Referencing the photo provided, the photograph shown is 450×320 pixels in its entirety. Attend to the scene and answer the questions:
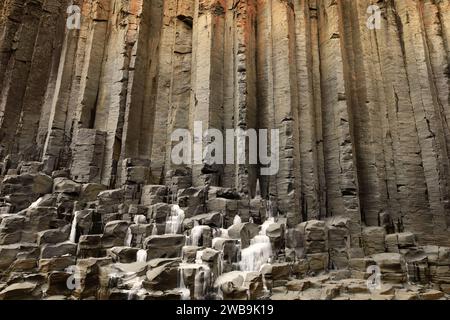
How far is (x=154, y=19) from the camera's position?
1536cm

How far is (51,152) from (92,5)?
779 centimetres

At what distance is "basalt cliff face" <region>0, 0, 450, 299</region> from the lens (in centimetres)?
850

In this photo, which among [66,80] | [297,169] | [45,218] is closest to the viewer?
[45,218]

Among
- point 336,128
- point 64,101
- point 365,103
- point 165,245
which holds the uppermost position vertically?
point 64,101

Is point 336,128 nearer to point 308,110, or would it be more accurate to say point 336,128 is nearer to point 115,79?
point 308,110

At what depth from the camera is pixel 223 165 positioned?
1233 cm

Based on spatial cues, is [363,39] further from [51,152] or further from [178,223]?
[51,152]

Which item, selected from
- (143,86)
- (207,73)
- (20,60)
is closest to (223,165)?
(207,73)

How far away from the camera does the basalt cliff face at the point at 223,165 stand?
850cm

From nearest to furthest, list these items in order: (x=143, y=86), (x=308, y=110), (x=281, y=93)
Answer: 1. (x=308, y=110)
2. (x=281, y=93)
3. (x=143, y=86)

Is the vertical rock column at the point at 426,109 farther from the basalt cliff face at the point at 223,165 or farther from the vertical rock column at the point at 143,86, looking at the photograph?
the vertical rock column at the point at 143,86

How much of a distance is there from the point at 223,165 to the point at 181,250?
4.28 m
